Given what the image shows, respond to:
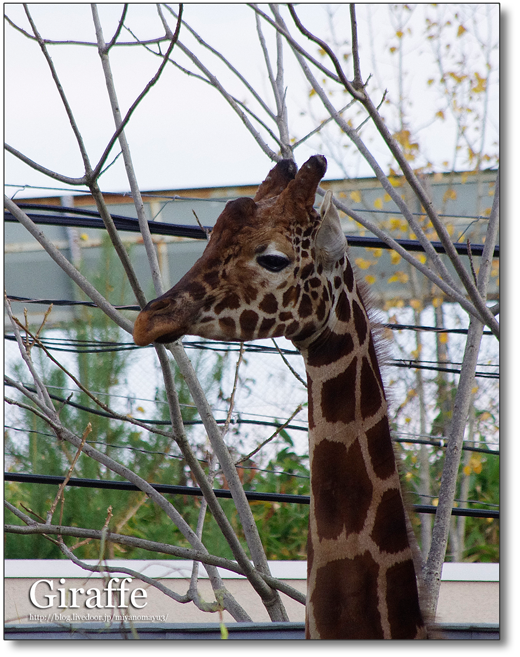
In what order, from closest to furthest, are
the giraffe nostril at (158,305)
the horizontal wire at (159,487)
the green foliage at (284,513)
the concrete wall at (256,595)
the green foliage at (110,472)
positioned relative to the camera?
the giraffe nostril at (158,305)
the horizontal wire at (159,487)
the concrete wall at (256,595)
the green foliage at (110,472)
the green foliage at (284,513)

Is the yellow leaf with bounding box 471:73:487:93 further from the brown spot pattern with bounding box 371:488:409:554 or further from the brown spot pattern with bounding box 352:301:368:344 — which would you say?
the brown spot pattern with bounding box 371:488:409:554

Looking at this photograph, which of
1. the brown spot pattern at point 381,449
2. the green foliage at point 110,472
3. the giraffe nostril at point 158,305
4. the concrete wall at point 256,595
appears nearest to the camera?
the giraffe nostril at point 158,305

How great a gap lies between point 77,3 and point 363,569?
167 cm

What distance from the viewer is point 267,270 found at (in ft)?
4.72

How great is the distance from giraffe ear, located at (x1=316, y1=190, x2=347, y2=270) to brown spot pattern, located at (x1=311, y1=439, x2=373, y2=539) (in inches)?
16.6

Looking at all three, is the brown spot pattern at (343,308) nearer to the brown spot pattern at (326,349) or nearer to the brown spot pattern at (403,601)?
the brown spot pattern at (326,349)

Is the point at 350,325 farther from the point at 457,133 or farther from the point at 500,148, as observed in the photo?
the point at 457,133

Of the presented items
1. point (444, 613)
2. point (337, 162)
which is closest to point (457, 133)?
point (337, 162)

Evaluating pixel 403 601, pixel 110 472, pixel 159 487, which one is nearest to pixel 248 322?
pixel 403 601

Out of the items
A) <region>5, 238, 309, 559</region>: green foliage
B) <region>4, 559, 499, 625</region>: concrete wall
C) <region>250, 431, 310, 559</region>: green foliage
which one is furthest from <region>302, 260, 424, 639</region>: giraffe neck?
<region>250, 431, 310, 559</region>: green foliage

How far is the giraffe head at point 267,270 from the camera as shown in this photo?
139 centimetres

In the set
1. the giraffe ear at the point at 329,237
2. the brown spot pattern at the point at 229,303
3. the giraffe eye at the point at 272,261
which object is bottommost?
the brown spot pattern at the point at 229,303

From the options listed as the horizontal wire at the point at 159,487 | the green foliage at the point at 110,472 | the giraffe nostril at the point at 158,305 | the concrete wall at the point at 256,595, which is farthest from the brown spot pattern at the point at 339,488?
the green foliage at the point at 110,472

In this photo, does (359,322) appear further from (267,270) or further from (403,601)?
(403,601)
